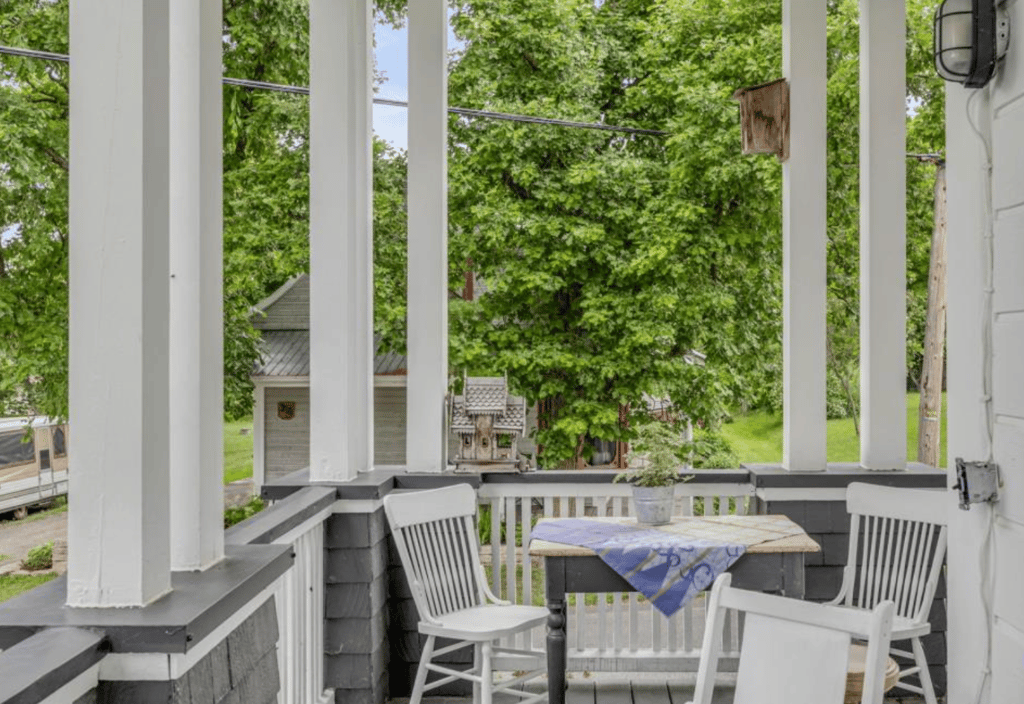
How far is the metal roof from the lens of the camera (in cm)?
888

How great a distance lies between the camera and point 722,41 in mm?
8492

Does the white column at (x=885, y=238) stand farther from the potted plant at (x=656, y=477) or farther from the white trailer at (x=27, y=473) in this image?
the white trailer at (x=27, y=473)

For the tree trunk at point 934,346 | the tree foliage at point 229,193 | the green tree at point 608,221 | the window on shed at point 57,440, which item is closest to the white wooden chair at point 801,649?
the window on shed at point 57,440

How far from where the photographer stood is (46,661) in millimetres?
1243

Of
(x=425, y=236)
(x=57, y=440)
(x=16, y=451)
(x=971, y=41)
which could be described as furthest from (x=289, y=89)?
(x=971, y=41)

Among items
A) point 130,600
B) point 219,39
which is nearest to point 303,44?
point 219,39

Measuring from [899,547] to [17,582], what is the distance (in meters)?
3.93

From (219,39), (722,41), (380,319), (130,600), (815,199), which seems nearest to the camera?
(130,600)

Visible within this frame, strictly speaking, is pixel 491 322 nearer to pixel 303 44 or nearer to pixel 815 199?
pixel 303 44

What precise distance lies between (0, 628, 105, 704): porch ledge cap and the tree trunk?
834cm

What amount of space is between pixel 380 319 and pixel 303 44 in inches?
104

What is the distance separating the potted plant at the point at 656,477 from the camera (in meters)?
3.18

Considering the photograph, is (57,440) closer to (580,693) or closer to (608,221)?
(580,693)

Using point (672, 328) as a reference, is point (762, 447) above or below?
below
